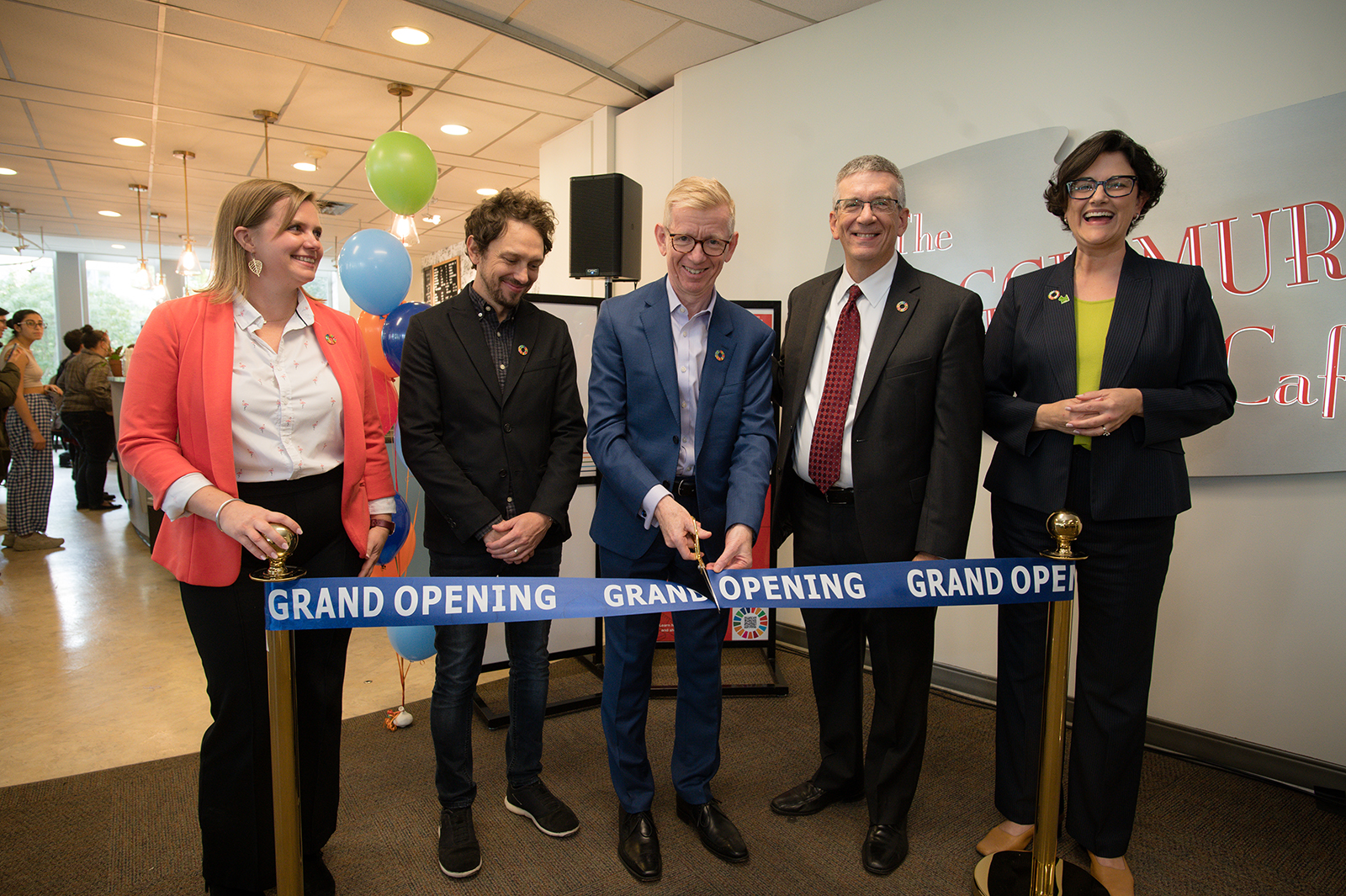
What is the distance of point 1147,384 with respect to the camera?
1786mm

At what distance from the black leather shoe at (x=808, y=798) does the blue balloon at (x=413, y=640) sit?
54.4 inches

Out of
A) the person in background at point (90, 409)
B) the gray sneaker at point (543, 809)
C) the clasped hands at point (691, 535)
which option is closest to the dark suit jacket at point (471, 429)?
the clasped hands at point (691, 535)

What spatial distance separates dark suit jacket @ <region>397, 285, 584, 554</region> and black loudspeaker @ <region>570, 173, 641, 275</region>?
5.25 ft

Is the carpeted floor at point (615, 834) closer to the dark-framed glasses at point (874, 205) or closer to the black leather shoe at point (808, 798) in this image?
the black leather shoe at point (808, 798)

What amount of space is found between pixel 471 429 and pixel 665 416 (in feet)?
1.72

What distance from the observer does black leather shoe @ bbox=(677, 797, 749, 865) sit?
6.44ft

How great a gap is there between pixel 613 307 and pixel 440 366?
484mm

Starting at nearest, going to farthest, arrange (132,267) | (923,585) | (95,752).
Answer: (923,585)
(95,752)
(132,267)

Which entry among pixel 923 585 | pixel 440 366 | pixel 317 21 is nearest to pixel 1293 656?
pixel 923 585

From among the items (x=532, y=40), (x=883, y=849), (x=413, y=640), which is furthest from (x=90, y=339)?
(x=883, y=849)

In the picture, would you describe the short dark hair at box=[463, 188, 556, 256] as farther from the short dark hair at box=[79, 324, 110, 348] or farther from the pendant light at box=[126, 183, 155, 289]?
the pendant light at box=[126, 183, 155, 289]

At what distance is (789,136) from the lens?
12.6ft

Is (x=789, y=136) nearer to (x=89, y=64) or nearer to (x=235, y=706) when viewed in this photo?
(x=235, y=706)

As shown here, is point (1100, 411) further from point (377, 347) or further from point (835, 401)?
point (377, 347)
